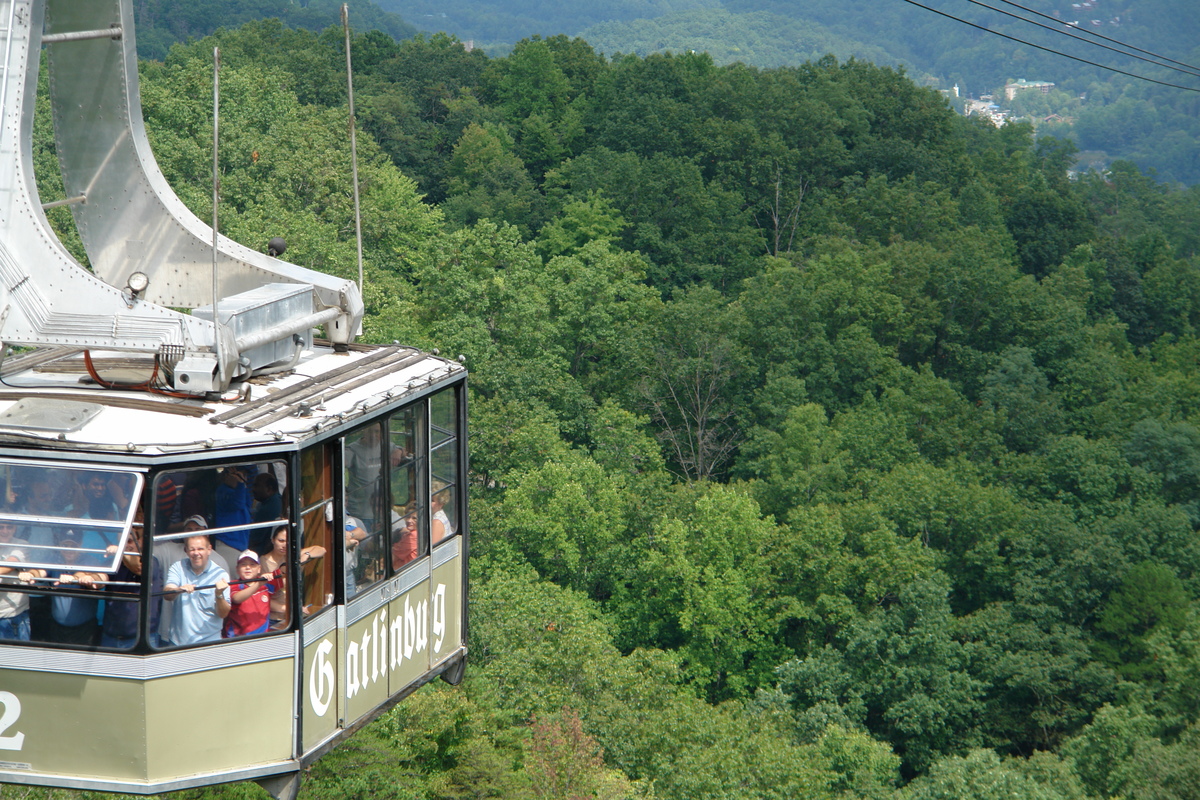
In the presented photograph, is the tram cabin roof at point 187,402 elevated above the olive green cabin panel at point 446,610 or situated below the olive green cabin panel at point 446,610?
above

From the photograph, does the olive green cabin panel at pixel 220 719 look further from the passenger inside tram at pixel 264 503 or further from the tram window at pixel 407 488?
the tram window at pixel 407 488

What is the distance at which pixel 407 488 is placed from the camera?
1315cm

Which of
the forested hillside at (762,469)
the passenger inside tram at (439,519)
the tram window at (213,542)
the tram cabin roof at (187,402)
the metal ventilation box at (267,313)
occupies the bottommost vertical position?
the forested hillside at (762,469)

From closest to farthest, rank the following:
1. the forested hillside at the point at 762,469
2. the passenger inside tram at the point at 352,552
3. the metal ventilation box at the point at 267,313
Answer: the passenger inside tram at the point at 352,552 < the metal ventilation box at the point at 267,313 < the forested hillside at the point at 762,469

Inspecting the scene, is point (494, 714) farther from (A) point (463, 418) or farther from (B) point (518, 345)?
(B) point (518, 345)

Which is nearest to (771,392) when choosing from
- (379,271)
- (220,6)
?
(379,271)

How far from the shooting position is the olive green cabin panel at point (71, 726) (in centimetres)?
1084

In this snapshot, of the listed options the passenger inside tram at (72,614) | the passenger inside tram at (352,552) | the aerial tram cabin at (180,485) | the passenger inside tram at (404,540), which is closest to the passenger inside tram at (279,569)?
Answer: the aerial tram cabin at (180,485)

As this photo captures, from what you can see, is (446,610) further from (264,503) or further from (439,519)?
(264,503)

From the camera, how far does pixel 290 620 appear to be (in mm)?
11391

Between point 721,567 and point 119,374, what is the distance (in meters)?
47.8

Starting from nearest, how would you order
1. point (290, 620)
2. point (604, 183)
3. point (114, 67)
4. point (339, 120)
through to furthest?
point (290, 620) < point (114, 67) < point (339, 120) < point (604, 183)

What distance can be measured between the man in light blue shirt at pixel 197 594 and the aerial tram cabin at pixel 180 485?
0.7 inches

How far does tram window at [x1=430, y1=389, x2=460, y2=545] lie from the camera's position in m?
13.6
